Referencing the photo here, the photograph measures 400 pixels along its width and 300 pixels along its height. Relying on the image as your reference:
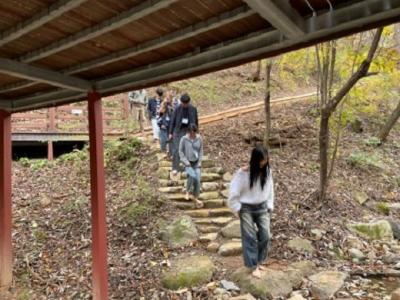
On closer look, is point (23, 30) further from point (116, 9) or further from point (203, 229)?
point (203, 229)

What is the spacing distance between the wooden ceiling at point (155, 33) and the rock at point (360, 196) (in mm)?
5906

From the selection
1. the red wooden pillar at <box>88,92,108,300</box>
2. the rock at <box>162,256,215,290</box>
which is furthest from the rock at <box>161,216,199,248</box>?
the red wooden pillar at <box>88,92,108,300</box>

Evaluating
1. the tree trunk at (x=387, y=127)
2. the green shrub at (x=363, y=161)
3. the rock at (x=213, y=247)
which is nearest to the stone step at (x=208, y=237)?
the rock at (x=213, y=247)

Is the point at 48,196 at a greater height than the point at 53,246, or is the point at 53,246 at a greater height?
the point at 48,196

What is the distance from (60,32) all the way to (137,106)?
972cm


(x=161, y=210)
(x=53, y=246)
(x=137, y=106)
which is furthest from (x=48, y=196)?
(x=137, y=106)

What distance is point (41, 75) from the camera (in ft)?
15.4

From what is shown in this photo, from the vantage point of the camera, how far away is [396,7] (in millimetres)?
2699

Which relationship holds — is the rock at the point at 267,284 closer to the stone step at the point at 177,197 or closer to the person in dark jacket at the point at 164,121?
the stone step at the point at 177,197

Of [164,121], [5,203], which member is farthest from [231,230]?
[164,121]

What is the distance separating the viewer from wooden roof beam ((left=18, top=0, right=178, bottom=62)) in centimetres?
307

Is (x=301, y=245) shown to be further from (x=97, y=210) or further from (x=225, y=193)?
(x=97, y=210)

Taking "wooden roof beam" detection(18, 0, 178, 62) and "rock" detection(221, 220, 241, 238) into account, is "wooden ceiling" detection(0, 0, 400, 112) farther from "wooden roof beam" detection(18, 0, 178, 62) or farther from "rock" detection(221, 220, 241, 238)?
"rock" detection(221, 220, 241, 238)

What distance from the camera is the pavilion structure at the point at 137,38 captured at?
2992mm
